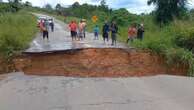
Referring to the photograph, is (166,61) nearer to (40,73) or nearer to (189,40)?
(189,40)

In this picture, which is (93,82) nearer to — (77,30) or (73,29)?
(73,29)

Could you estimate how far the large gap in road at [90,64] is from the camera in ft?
71.4

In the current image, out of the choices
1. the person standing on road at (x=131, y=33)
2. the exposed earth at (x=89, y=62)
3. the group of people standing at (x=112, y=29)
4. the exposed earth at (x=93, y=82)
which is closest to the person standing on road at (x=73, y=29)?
the group of people standing at (x=112, y=29)

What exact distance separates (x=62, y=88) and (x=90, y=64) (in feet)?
13.5

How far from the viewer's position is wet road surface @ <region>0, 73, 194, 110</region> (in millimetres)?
15562

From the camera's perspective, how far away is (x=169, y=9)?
41594mm

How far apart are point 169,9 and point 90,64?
21.3 m

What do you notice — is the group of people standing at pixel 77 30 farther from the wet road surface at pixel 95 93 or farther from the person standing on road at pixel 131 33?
the wet road surface at pixel 95 93

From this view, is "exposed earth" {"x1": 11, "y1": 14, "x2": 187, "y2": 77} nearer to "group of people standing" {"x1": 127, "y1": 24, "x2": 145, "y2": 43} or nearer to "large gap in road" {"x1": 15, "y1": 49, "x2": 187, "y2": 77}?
"large gap in road" {"x1": 15, "y1": 49, "x2": 187, "y2": 77}

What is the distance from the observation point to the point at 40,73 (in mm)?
21688

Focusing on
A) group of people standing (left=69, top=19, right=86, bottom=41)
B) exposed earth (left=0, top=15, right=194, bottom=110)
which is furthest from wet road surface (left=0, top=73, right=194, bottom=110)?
group of people standing (left=69, top=19, right=86, bottom=41)

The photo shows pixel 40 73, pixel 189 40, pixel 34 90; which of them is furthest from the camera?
pixel 189 40

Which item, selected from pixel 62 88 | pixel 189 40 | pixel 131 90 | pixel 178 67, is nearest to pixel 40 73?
pixel 62 88

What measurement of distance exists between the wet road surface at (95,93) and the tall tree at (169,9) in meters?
20.7
